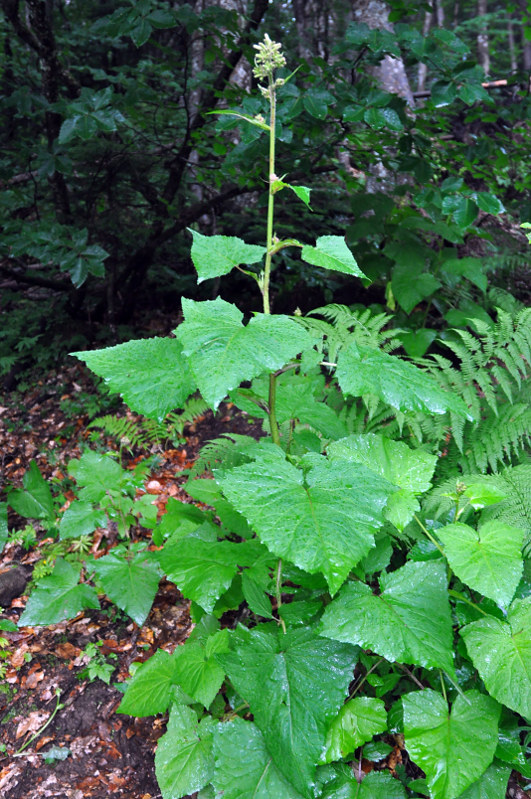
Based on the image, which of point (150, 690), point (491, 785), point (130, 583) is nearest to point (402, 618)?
point (491, 785)

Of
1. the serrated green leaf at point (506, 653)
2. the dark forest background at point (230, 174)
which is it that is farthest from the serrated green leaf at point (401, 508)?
the dark forest background at point (230, 174)

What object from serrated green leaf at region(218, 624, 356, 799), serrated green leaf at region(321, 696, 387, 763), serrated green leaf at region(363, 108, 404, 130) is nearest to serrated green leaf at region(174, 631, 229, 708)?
serrated green leaf at region(218, 624, 356, 799)

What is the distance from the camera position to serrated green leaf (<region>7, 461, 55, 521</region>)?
285 cm

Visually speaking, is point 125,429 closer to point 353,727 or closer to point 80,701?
point 80,701

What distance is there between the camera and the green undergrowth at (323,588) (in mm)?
1153

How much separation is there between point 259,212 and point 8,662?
4.40 m

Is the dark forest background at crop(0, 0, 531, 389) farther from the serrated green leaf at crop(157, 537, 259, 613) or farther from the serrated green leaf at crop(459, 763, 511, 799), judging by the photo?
the serrated green leaf at crop(459, 763, 511, 799)

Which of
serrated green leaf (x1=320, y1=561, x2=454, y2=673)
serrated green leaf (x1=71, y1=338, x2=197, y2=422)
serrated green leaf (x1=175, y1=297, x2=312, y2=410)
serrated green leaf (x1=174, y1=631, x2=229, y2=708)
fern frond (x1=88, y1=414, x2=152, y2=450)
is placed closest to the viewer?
serrated green leaf (x1=175, y1=297, x2=312, y2=410)

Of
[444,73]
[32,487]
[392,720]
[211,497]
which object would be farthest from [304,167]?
[392,720]

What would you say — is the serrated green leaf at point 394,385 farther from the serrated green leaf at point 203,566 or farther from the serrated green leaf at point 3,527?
the serrated green leaf at point 3,527

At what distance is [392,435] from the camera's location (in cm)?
224

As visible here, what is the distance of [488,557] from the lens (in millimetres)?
1415

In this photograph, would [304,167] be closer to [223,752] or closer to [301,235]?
[301,235]

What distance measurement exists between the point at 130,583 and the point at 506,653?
1.49 metres
